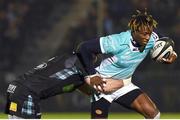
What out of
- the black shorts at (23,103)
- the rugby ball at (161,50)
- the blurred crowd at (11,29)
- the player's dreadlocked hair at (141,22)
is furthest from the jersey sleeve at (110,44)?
the blurred crowd at (11,29)

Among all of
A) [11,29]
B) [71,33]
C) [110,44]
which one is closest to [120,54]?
[110,44]

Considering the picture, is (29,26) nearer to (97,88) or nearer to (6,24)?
(6,24)

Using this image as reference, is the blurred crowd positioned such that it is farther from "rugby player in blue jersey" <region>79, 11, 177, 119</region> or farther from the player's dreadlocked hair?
the player's dreadlocked hair

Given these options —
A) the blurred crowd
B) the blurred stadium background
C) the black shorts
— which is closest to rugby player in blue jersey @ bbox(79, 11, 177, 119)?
the black shorts

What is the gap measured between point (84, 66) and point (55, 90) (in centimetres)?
43

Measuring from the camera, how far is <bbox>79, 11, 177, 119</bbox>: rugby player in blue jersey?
8.67m

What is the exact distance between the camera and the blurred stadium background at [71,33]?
16.0 m

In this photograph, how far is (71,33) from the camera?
54.7 ft

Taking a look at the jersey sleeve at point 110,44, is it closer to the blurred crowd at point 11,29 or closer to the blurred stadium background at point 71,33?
the blurred stadium background at point 71,33

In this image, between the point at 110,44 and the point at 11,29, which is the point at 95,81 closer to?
the point at 110,44

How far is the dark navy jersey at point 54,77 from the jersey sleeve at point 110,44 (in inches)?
13.5

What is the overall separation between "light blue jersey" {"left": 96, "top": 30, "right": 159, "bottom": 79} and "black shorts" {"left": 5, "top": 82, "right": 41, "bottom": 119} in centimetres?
98

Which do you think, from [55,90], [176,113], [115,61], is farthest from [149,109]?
[176,113]

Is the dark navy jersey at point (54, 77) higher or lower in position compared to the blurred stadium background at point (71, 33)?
lower
